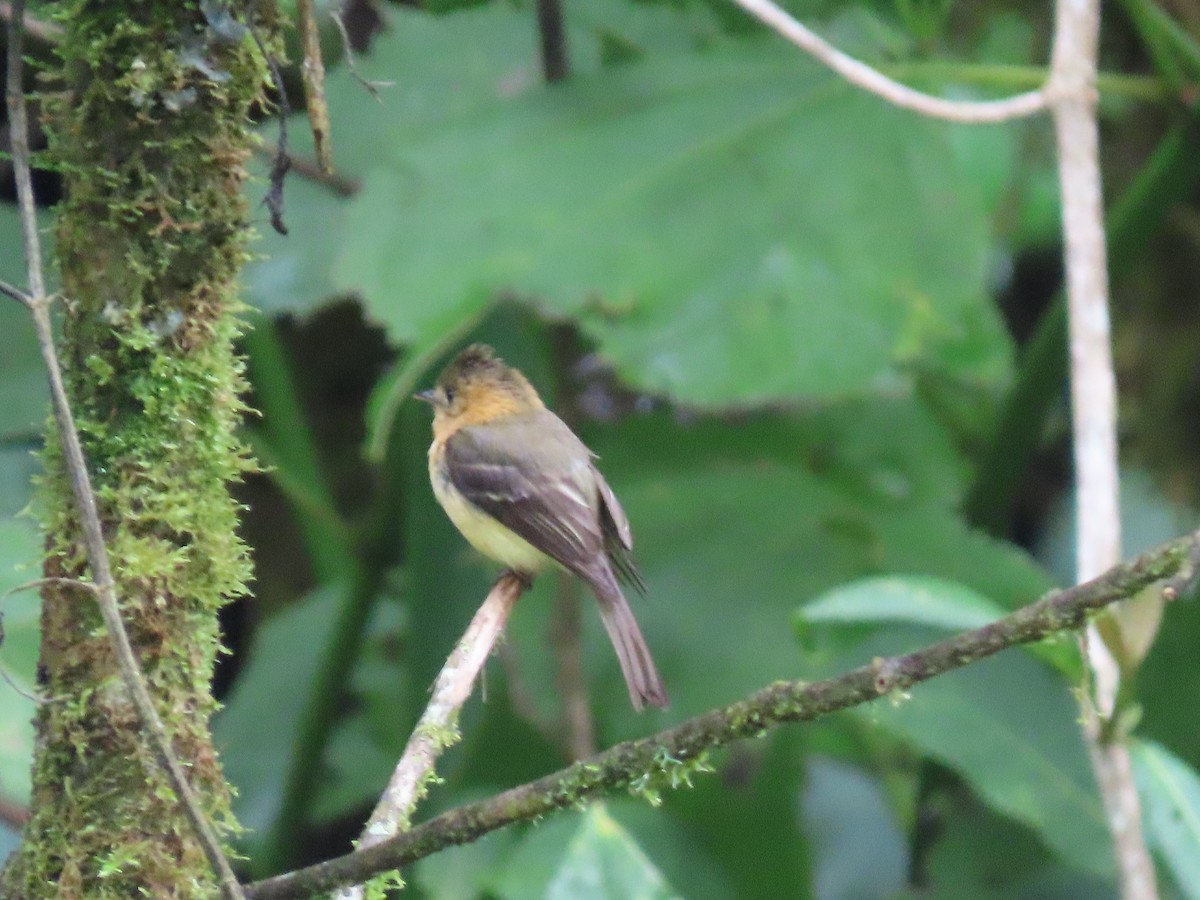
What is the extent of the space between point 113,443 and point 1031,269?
4.80 metres

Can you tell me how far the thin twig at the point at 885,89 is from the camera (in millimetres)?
2578

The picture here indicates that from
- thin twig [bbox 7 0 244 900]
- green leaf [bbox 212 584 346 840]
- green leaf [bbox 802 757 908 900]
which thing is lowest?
green leaf [bbox 802 757 908 900]

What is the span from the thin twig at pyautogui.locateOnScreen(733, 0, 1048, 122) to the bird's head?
104 centimetres

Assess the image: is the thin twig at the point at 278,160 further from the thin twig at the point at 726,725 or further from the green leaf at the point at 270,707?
the green leaf at the point at 270,707

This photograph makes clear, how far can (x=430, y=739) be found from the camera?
155cm

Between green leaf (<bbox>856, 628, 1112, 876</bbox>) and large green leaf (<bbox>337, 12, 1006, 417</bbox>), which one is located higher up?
large green leaf (<bbox>337, 12, 1006, 417</bbox>)

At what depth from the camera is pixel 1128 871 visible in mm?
2172

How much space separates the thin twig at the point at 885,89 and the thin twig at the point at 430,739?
4.08 feet

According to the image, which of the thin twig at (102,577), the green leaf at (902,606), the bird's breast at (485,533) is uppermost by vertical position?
the thin twig at (102,577)

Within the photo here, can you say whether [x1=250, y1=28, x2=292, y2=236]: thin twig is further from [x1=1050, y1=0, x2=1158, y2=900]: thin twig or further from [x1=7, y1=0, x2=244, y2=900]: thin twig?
[x1=1050, y1=0, x2=1158, y2=900]: thin twig

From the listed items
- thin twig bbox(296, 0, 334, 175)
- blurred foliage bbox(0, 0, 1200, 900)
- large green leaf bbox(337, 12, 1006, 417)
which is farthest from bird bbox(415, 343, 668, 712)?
thin twig bbox(296, 0, 334, 175)

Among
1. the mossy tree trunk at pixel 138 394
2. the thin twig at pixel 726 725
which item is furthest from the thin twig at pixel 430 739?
the mossy tree trunk at pixel 138 394

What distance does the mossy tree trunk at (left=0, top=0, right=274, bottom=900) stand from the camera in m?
1.41

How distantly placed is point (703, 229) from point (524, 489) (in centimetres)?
76
